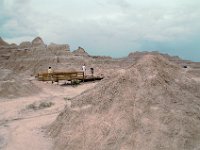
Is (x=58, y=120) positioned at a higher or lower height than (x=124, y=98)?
lower

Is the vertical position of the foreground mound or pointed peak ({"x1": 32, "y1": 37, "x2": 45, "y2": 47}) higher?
pointed peak ({"x1": 32, "y1": 37, "x2": 45, "y2": 47})

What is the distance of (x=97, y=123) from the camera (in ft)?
34.4

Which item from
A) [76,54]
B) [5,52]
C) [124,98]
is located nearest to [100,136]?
[124,98]

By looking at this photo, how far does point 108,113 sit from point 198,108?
243 cm

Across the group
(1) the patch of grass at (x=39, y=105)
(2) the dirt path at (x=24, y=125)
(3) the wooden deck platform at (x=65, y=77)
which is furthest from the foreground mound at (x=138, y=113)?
(3) the wooden deck platform at (x=65, y=77)

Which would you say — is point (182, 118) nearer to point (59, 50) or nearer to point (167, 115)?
point (167, 115)

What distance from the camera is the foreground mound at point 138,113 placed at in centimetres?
952

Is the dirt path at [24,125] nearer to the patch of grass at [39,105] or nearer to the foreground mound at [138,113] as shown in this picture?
the patch of grass at [39,105]

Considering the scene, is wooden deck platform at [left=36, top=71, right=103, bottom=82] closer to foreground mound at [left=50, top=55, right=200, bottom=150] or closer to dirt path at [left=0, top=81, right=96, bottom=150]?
dirt path at [left=0, top=81, right=96, bottom=150]

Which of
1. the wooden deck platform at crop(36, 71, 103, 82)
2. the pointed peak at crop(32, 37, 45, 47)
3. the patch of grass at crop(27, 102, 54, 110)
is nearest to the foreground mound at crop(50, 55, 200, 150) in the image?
the patch of grass at crop(27, 102, 54, 110)

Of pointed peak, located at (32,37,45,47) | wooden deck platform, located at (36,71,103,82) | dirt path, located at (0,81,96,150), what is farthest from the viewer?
pointed peak, located at (32,37,45,47)

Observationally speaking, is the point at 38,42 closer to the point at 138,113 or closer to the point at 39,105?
the point at 39,105

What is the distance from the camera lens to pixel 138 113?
400 inches

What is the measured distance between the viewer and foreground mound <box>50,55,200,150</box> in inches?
375
